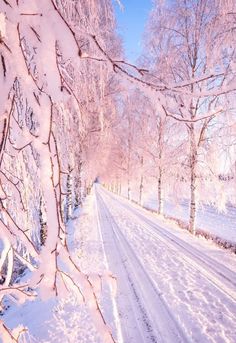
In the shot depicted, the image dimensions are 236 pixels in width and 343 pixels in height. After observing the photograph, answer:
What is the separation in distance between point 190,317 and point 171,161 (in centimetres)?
1069

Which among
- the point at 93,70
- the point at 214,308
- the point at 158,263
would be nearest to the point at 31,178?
the point at 93,70

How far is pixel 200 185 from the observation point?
556 inches

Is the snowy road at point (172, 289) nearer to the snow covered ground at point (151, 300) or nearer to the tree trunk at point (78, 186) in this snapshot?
the snow covered ground at point (151, 300)

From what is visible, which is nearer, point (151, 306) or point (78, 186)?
point (151, 306)

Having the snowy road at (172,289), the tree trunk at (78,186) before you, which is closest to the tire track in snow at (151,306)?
the snowy road at (172,289)

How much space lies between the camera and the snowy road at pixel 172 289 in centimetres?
534

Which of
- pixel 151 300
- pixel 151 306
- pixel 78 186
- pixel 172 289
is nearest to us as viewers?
pixel 151 306

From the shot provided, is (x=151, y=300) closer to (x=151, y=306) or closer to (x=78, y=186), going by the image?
(x=151, y=306)

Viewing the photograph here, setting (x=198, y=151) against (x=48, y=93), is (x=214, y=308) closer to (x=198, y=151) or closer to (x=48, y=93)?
(x=48, y=93)

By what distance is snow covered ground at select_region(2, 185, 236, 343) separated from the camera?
5258mm

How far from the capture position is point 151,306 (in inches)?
245

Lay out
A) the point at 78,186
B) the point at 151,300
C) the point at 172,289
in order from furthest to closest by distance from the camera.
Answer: the point at 78,186 → the point at 172,289 → the point at 151,300

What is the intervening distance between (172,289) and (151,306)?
1033 millimetres

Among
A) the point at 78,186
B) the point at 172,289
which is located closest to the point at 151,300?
the point at 172,289
